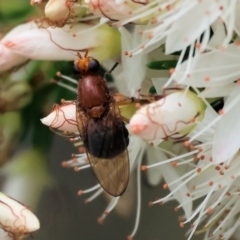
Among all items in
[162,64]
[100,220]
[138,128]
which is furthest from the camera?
[100,220]

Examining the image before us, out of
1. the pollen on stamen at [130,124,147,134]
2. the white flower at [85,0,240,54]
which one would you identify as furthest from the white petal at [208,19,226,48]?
the pollen on stamen at [130,124,147,134]

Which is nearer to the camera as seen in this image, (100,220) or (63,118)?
(63,118)

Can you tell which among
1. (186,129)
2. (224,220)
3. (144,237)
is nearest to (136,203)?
(144,237)

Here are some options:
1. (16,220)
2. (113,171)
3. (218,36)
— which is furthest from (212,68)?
(16,220)

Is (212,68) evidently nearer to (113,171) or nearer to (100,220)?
(113,171)

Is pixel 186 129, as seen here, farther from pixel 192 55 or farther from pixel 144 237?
pixel 144 237

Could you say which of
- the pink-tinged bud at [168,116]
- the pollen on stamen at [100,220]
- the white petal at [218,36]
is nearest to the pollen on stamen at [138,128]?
the pink-tinged bud at [168,116]
